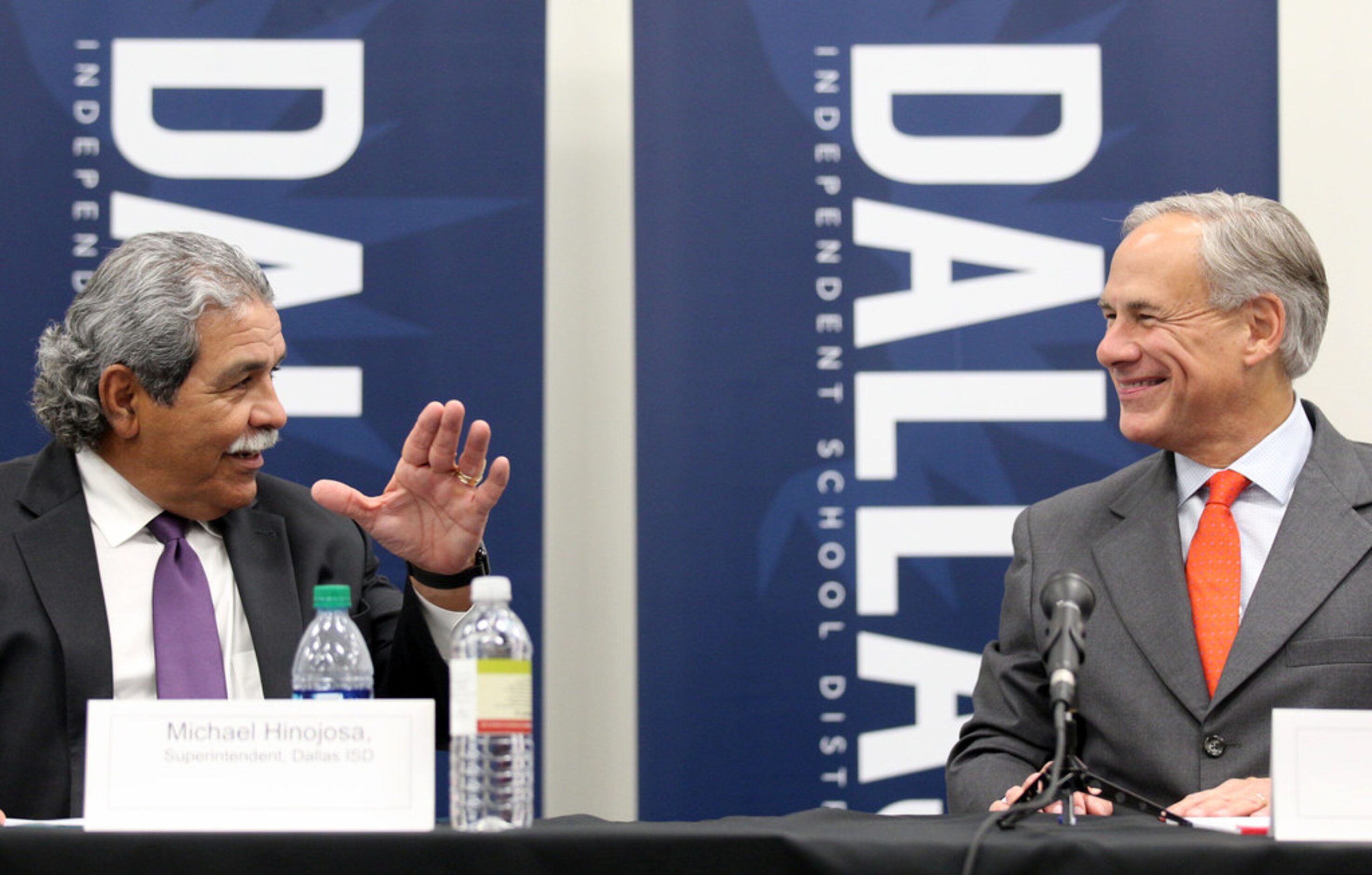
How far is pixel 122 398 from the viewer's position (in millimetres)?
2426

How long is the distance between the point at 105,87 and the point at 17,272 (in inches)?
18.1

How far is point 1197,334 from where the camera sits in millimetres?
2477

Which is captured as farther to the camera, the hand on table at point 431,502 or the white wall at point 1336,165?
the white wall at point 1336,165

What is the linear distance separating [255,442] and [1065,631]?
1.47 m

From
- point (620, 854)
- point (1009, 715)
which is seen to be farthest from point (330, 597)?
point (1009, 715)

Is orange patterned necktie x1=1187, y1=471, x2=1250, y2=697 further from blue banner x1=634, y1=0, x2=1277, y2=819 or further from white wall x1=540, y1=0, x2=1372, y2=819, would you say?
white wall x1=540, y1=0, x2=1372, y2=819

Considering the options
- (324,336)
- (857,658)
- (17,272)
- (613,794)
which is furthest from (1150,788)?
(17,272)

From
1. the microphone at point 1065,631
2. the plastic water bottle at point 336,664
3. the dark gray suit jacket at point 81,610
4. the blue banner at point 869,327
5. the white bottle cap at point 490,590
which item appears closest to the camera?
the microphone at point 1065,631

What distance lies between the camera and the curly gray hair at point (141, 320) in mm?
2389

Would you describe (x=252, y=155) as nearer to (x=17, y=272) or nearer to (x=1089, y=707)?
(x=17, y=272)

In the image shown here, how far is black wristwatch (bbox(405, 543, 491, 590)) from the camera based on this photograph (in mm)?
2309

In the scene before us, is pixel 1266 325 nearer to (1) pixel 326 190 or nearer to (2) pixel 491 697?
(2) pixel 491 697

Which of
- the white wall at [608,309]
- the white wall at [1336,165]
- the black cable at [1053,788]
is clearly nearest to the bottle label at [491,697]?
the black cable at [1053,788]

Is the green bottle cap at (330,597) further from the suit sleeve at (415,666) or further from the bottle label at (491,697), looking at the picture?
the suit sleeve at (415,666)
